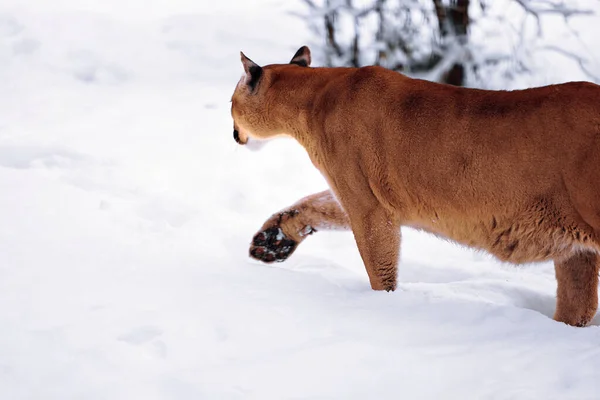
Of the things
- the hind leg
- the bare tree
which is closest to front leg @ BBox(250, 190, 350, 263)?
the hind leg

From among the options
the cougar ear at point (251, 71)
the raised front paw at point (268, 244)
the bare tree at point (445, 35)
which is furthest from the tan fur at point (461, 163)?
the bare tree at point (445, 35)

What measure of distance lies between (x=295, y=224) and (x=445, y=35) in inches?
154

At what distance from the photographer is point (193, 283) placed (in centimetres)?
367

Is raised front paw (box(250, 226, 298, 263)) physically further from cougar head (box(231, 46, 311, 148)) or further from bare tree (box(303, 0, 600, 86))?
bare tree (box(303, 0, 600, 86))

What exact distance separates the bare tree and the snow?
1314 millimetres

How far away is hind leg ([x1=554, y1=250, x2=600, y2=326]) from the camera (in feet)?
13.7

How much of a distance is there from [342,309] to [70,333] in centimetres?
116

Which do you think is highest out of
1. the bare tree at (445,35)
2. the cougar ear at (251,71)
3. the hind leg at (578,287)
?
the cougar ear at (251,71)

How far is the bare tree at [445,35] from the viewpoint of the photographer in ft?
25.6

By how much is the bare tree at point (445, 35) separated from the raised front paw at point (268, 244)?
12.6ft

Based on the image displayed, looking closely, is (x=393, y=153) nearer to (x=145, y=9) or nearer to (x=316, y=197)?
(x=316, y=197)

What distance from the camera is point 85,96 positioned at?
23.6 ft

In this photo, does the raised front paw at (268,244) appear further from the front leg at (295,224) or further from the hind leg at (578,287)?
the hind leg at (578,287)

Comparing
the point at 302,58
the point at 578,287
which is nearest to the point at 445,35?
the point at 302,58
